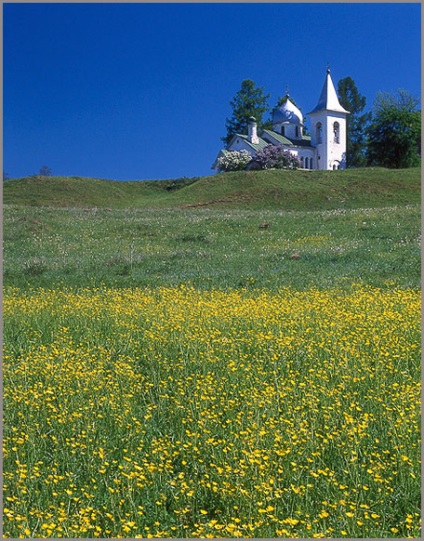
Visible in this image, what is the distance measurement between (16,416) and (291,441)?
10.0 ft

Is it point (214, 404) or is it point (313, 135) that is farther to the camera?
point (313, 135)

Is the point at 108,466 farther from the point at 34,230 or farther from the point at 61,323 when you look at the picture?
the point at 34,230

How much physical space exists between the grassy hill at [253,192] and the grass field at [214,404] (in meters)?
30.2

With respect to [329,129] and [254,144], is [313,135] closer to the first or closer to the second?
[329,129]

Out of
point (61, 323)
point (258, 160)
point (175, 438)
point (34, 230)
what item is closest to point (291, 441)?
point (175, 438)

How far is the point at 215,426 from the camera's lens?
616cm

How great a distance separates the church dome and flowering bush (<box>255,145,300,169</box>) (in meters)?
17.0

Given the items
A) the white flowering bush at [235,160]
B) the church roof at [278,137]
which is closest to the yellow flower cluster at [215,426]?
the white flowering bush at [235,160]

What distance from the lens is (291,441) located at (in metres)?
5.52

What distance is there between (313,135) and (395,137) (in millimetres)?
17902

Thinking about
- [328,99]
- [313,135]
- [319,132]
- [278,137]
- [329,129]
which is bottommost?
[278,137]

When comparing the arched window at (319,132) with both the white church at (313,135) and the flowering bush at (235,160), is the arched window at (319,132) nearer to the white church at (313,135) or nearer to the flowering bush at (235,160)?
the white church at (313,135)

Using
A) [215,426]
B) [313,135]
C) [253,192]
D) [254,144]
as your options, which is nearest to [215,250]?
[215,426]

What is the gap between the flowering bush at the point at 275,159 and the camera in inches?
2842
